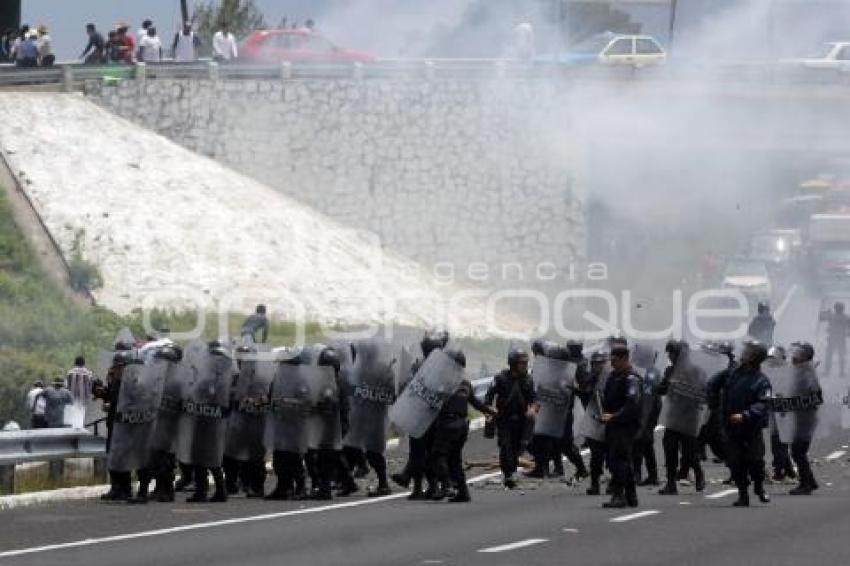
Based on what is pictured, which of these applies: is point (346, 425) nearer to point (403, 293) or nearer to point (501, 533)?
point (501, 533)

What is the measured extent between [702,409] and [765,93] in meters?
35.9

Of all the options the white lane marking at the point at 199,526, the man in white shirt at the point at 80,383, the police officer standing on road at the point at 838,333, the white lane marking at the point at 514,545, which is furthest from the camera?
the police officer standing on road at the point at 838,333

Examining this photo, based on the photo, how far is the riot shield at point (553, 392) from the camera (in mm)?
28750

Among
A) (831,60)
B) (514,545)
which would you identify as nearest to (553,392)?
(514,545)

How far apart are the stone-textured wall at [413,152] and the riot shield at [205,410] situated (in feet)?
105

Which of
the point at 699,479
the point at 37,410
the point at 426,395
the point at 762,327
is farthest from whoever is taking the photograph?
the point at 762,327

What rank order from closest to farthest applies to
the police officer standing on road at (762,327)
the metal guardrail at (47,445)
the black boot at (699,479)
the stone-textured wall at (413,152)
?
the metal guardrail at (47,445), the black boot at (699,479), the police officer standing on road at (762,327), the stone-textured wall at (413,152)

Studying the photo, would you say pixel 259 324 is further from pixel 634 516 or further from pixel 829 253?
pixel 634 516

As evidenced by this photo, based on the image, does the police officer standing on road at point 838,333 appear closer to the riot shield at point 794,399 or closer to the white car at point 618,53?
the white car at point 618,53

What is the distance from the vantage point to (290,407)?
84.6ft

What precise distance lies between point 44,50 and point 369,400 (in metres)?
32.2

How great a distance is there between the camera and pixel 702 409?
27.3 m

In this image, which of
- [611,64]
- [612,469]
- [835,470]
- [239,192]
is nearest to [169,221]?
[239,192]

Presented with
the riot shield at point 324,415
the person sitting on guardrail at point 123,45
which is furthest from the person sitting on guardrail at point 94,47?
the riot shield at point 324,415
